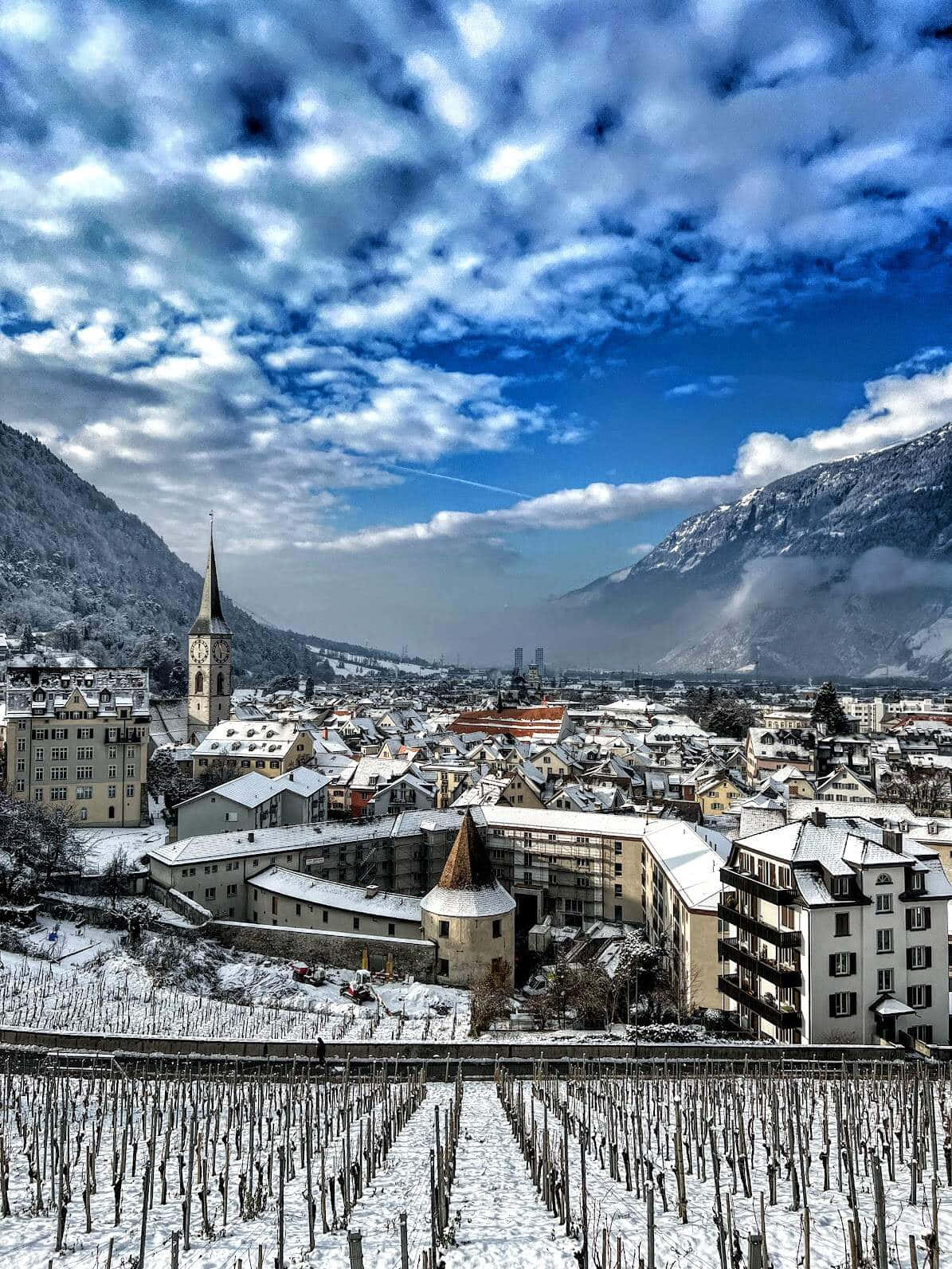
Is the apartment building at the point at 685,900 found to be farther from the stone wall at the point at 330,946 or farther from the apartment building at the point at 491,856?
the stone wall at the point at 330,946

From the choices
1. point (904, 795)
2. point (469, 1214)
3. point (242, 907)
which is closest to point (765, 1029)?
point (469, 1214)

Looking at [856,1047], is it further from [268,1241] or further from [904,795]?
[904,795]

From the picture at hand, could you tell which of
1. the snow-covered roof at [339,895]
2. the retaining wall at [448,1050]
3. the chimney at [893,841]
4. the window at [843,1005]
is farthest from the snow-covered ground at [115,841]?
the chimney at [893,841]

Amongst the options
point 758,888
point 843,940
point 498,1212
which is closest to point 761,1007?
point 843,940

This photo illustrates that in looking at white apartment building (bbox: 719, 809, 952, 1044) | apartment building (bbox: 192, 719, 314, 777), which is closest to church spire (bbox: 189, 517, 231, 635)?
apartment building (bbox: 192, 719, 314, 777)

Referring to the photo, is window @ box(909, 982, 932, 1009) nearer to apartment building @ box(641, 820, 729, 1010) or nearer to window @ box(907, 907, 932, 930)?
window @ box(907, 907, 932, 930)

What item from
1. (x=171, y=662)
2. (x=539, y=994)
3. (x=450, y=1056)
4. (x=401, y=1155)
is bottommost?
(x=539, y=994)
